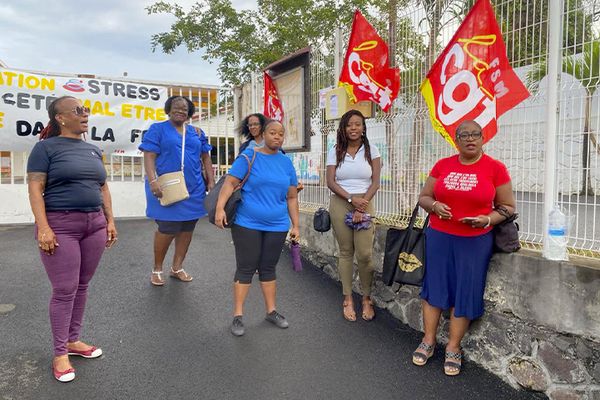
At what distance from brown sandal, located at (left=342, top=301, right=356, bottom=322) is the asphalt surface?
7 centimetres

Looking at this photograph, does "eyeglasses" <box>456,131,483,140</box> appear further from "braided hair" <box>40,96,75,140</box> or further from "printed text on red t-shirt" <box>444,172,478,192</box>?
"braided hair" <box>40,96,75,140</box>

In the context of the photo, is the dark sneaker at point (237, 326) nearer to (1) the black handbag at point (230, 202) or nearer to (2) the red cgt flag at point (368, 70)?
(1) the black handbag at point (230, 202)

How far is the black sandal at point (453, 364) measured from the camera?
3.13 meters

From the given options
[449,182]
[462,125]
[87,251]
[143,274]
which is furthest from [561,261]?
[143,274]

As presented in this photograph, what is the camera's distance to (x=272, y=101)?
23.0 feet

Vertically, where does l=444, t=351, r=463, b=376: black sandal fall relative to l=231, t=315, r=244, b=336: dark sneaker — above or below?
below

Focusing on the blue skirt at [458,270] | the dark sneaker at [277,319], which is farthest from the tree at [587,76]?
the dark sneaker at [277,319]

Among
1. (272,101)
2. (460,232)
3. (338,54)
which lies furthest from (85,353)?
Answer: (272,101)

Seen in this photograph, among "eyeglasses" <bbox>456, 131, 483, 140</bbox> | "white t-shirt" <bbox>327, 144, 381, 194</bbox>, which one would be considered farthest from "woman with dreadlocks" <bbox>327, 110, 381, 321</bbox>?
"eyeglasses" <bbox>456, 131, 483, 140</bbox>

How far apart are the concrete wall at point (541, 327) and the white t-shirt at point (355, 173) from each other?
1.29 metres

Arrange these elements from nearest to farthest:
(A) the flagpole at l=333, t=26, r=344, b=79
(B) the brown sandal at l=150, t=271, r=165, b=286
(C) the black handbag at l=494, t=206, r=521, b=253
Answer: (C) the black handbag at l=494, t=206, r=521, b=253, (B) the brown sandal at l=150, t=271, r=165, b=286, (A) the flagpole at l=333, t=26, r=344, b=79

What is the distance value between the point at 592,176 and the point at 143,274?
4.54 metres

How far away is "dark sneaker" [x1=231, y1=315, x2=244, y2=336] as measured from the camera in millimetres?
3707

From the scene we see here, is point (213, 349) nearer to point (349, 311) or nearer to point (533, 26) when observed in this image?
Result: point (349, 311)
